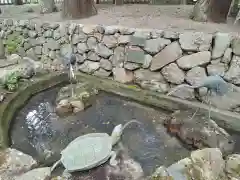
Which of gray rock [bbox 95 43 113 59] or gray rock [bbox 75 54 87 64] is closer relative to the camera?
gray rock [bbox 95 43 113 59]

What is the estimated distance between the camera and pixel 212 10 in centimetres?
486

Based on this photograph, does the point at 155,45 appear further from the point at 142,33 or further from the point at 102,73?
the point at 102,73

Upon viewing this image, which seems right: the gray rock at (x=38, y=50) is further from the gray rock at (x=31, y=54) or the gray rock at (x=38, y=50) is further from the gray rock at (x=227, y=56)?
the gray rock at (x=227, y=56)

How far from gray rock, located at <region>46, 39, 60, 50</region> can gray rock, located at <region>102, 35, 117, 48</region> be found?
139cm

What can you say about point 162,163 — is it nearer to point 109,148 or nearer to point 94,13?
point 109,148

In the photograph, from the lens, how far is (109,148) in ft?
9.95

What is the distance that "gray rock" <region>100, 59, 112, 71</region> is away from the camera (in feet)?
16.7

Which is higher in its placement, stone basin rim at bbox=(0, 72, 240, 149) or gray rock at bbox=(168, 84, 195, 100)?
gray rock at bbox=(168, 84, 195, 100)

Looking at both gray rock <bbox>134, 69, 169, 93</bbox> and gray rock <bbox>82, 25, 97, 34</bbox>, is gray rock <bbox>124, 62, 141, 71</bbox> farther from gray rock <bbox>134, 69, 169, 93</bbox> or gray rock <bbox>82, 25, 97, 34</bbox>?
gray rock <bbox>82, 25, 97, 34</bbox>

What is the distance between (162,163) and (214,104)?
1582mm

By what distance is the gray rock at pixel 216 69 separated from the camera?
398 cm

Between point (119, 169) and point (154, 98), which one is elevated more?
point (154, 98)

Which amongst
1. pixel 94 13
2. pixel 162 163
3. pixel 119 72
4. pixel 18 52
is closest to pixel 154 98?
pixel 119 72

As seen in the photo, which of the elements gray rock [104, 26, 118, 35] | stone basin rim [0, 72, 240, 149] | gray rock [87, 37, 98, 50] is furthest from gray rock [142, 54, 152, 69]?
gray rock [87, 37, 98, 50]
